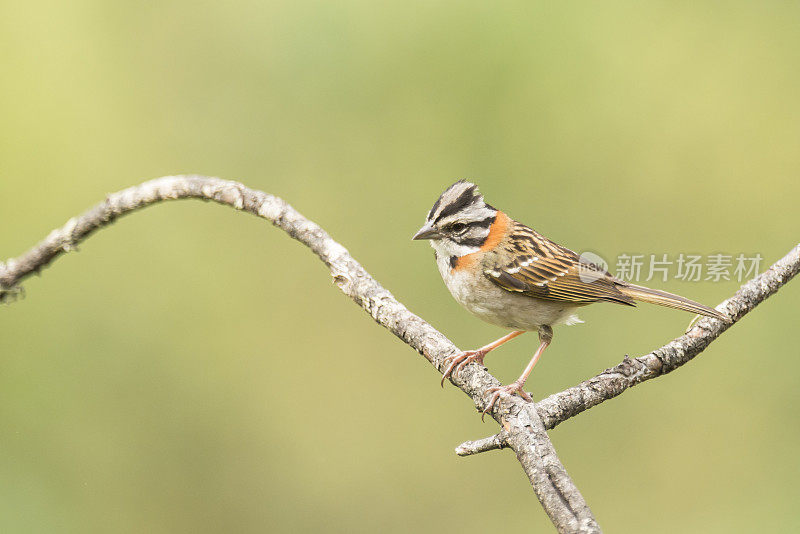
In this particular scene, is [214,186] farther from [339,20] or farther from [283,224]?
[339,20]

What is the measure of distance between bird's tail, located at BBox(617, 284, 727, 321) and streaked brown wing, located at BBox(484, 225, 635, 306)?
9 centimetres

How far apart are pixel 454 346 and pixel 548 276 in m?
1.19

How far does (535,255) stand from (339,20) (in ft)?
11.8

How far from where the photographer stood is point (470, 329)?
654 cm

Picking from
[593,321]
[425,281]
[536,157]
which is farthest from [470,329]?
[536,157]

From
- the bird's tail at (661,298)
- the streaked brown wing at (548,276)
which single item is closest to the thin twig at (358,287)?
the streaked brown wing at (548,276)

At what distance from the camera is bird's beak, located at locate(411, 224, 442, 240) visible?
442cm

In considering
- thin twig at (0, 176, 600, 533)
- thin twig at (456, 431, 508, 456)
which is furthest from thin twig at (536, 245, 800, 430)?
thin twig at (456, 431, 508, 456)

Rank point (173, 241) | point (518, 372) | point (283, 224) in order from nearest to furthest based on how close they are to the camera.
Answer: point (283, 224), point (518, 372), point (173, 241)

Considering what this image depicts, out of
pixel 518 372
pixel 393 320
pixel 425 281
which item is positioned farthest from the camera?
pixel 425 281

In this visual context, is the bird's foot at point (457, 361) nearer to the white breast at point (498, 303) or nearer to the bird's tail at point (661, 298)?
the white breast at point (498, 303)

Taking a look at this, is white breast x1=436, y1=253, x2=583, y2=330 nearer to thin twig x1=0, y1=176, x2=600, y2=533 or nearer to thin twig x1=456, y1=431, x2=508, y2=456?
thin twig x1=0, y1=176, x2=600, y2=533

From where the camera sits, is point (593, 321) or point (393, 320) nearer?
point (393, 320)

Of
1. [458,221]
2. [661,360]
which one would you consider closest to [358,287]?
[458,221]
